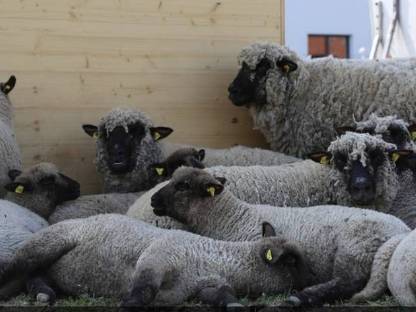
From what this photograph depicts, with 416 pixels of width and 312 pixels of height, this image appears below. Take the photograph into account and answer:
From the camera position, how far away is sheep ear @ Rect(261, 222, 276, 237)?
639cm

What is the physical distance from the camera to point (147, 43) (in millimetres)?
9375

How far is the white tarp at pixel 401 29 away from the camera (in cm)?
1891

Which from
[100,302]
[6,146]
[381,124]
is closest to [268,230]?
[100,302]

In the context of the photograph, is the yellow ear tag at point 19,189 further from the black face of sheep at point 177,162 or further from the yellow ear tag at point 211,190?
the yellow ear tag at point 211,190

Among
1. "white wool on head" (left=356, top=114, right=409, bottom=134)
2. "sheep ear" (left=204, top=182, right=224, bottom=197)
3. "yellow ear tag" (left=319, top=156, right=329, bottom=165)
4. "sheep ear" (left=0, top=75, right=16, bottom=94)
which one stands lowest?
"yellow ear tag" (left=319, top=156, right=329, bottom=165)

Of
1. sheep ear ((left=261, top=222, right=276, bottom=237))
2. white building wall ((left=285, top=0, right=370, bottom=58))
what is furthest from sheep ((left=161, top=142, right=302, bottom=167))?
white building wall ((left=285, top=0, right=370, bottom=58))

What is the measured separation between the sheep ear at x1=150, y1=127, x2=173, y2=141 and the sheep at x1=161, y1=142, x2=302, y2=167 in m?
0.17

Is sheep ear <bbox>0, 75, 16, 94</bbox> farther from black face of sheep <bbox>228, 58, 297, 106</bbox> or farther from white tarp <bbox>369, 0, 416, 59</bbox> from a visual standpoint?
white tarp <bbox>369, 0, 416, 59</bbox>

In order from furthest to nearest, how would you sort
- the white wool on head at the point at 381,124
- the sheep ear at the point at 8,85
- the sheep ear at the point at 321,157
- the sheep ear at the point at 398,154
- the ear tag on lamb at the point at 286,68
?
the ear tag on lamb at the point at 286,68 → the sheep ear at the point at 8,85 → the white wool on head at the point at 381,124 → the sheep ear at the point at 321,157 → the sheep ear at the point at 398,154

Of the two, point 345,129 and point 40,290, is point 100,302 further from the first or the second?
point 345,129

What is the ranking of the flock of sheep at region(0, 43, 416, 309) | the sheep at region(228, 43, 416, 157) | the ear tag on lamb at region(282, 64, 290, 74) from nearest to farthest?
the flock of sheep at region(0, 43, 416, 309)
the sheep at region(228, 43, 416, 157)
the ear tag on lamb at region(282, 64, 290, 74)

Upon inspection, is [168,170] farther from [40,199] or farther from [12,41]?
[12,41]

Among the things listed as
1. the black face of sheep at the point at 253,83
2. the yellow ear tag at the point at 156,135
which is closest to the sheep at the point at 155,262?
the yellow ear tag at the point at 156,135

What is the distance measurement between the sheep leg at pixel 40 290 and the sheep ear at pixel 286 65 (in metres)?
4.12
